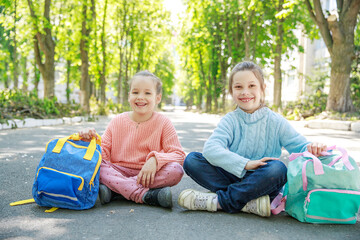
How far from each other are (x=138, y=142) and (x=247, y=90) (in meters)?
A: 1.04

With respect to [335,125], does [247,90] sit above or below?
above

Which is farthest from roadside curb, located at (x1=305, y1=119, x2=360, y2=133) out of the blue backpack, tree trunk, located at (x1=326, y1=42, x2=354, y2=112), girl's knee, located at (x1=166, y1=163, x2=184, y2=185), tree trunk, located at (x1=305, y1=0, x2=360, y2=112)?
the blue backpack

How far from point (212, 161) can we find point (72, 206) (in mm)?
1085

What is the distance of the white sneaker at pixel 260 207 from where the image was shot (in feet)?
8.38

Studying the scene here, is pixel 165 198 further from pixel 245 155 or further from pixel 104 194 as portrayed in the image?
pixel 245 155

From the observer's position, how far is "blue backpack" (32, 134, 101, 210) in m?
2.52

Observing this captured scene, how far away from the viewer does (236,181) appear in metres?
2.81

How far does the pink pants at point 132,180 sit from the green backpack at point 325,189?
915 millimetres

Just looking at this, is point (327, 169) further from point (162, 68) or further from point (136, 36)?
point (162, 68)

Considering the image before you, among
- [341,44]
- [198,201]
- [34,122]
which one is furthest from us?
[341,44]

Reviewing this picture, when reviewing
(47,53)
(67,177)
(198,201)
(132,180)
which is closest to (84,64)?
(47,53)

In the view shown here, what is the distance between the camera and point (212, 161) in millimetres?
2689

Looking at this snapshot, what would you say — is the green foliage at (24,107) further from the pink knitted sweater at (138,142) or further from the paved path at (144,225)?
the paved path at (144,225)

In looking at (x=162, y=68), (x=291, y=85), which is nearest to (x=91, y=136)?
(x=291, y=85)
